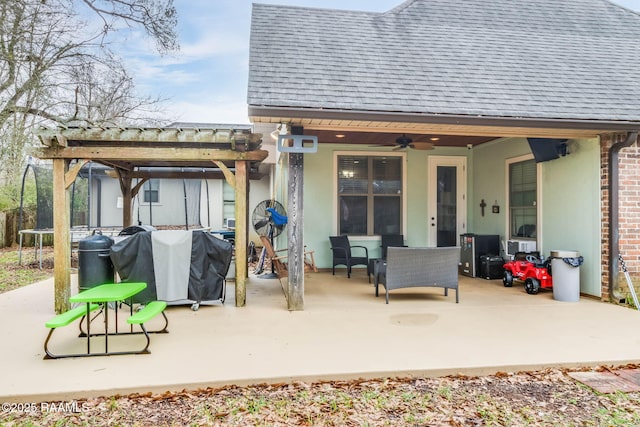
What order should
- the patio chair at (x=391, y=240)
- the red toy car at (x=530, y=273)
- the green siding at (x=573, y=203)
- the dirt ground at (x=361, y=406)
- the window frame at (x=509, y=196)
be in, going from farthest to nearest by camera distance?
the patio chair at (x=391, y=240)
the window frame at (x=509, y=196)
the red toy car at (x=530, y=273)
the green siding at (x=573, y=203)
the dirt ground at (x=361, y=406)

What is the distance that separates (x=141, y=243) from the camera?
17.1 ft

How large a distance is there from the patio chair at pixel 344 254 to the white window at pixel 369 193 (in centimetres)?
51

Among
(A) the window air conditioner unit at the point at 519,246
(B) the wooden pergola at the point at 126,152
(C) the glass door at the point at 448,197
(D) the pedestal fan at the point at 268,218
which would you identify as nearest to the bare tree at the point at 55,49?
(D) the pedestal fan at the point at 268,218

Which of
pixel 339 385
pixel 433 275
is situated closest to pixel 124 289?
pixel 339 385

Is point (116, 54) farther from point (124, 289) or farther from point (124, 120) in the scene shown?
point (124, 289)

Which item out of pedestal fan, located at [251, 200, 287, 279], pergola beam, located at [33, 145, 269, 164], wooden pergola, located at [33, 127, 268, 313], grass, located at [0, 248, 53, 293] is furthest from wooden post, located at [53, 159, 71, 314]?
pedestal fan, located at [251, 200, 287, 279]

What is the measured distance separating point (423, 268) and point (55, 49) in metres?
11.8

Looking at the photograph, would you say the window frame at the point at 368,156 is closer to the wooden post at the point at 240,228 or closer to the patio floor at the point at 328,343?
the patio floor at the point at 328,343

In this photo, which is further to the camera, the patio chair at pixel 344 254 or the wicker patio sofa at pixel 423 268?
the patio chair at pixel 344 254

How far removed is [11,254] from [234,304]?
10.1 meters

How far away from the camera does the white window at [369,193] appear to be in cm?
866

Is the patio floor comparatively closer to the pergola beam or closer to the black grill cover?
the black grill cover

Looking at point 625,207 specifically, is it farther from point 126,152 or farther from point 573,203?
point 126,152

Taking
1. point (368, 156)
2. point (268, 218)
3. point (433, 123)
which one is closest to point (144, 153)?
point (268, 218)
